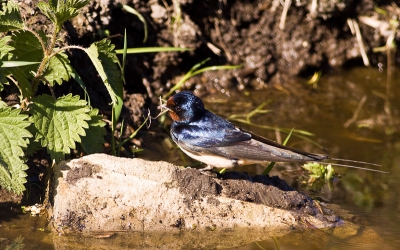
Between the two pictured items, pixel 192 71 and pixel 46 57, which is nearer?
pixel 46 57

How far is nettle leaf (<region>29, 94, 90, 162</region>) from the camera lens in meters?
4.21

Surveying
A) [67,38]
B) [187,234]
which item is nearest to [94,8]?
[67,38]

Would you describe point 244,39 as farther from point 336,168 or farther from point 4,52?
point 4,52

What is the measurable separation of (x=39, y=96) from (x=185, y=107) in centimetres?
106

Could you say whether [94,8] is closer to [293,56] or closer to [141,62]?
[141,62]

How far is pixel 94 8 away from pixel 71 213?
2.37 m

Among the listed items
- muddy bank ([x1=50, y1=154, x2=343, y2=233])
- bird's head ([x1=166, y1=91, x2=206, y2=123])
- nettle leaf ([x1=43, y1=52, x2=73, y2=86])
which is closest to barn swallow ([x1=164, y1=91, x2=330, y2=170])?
bird's head ([x1=166, y1=91, x2=206, y2=123])

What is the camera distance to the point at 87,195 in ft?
13.6

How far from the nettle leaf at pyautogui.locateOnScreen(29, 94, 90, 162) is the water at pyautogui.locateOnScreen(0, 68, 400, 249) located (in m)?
0.54

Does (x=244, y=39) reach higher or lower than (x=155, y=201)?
higher

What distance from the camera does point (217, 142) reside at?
4473 millimetres

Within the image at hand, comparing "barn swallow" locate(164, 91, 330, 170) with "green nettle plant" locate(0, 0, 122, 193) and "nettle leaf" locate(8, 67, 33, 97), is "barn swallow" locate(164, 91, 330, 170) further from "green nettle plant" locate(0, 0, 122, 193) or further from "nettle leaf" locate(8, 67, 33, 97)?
"nettle leaf" locate(8, 67, 33, 97)

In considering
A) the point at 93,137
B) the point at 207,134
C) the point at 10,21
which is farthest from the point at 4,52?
the point at 207,134

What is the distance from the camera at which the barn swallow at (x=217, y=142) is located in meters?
4.35
